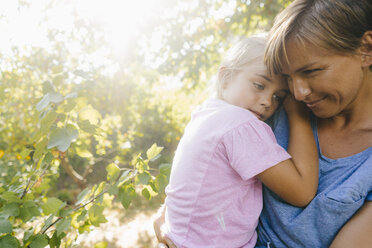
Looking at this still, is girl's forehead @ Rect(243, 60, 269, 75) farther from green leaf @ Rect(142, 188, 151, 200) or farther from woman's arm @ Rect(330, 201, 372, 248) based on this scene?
green leaf @ Rect(142, 188, 151, 200)

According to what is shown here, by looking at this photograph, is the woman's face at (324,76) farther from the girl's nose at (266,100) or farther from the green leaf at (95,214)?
the green leaf at (95,214)

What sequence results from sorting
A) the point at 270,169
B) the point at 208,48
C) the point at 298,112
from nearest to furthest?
the point at 270,169, the point at 298,112, the point at 208,48

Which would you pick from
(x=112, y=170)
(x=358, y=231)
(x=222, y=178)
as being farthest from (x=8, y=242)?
(x=358, y=231)

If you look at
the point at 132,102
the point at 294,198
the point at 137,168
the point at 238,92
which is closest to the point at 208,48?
the point at 132,102

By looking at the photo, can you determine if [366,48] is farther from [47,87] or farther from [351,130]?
[47,87]

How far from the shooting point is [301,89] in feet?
4.09

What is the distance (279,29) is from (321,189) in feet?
2.58

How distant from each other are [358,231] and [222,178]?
1.91ft

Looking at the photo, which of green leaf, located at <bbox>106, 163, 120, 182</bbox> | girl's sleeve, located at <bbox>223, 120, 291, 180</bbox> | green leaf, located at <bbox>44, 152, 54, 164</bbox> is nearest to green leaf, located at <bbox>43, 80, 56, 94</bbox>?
green leaf, located at <bbox>44, 152, 54, 164</bbox>

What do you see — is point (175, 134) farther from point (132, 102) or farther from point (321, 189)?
point (321, 189)

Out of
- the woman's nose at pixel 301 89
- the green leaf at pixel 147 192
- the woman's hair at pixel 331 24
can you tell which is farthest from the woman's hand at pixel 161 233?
the woman's hair at pixel 331 24

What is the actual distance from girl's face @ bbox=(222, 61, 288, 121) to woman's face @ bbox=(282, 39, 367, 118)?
222mm

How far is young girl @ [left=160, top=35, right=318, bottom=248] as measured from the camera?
3.77ft

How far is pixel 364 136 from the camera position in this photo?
4.04ft
